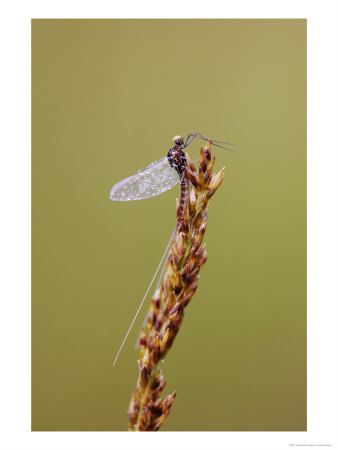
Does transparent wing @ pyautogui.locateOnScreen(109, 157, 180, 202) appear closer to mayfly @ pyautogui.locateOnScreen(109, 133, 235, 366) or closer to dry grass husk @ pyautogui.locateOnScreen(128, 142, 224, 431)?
mayfly @ pyautogui.locateOnScreen(109, 133, 235, 366)

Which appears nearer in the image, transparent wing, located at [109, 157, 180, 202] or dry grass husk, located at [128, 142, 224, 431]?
dry grass husk, located at [128, 142, 224, 431]

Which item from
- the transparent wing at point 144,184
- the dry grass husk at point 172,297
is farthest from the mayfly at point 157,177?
the dry grass husk at point 172,297

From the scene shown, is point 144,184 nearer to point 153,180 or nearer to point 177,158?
point 153,180

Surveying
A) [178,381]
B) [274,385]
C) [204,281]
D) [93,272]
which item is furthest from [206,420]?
[93,272]

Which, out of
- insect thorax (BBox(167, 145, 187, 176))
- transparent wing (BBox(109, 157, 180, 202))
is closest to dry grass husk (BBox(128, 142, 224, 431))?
insect thorax (BBox(167, 145, 187, 176))

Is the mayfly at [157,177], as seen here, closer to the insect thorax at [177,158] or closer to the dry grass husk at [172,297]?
the insect thorax at [177,158]

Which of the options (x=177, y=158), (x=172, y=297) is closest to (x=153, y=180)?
(x=177, y=158)

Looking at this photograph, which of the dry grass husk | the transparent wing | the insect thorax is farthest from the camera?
the transparent wing

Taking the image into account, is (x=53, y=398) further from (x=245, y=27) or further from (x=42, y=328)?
(x=245, y=27)
